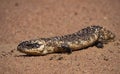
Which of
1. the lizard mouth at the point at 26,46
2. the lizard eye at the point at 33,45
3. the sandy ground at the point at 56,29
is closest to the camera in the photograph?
the sandy ground at the point at 56,29

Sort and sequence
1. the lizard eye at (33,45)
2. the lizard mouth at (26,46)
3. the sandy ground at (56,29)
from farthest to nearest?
1. the lizard eye at (33,45)
2. the lizard mouth at (26,46)
3. the sandy ground at (56,29)

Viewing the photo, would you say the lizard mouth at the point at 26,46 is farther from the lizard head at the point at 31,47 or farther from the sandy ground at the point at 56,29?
the sandy ground at the point at 56,29

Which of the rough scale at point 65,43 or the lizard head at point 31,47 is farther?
the rough scale at point 65,43

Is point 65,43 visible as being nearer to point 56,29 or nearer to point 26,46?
point 26,46

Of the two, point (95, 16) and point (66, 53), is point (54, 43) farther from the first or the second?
point (95, 16)

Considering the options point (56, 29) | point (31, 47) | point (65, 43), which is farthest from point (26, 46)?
point (56, 29)

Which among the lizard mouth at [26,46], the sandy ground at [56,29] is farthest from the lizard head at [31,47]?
the sandy ground at [56,29]
